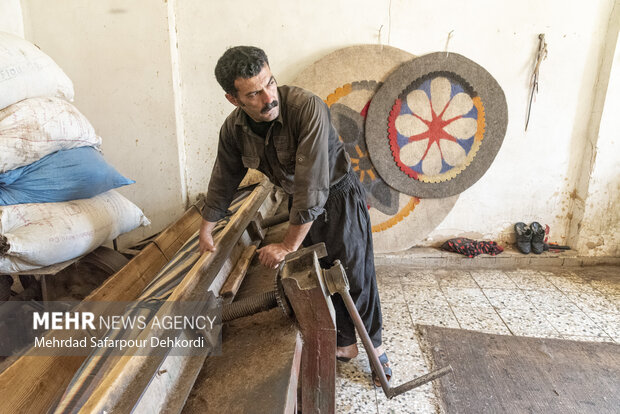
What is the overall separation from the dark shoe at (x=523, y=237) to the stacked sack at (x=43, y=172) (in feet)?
10.2

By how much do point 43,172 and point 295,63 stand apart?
6.21 ft

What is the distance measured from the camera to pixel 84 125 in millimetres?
2225

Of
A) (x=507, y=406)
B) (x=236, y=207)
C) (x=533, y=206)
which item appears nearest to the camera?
(x=507, y=406)

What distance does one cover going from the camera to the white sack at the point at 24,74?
1908 millimetres

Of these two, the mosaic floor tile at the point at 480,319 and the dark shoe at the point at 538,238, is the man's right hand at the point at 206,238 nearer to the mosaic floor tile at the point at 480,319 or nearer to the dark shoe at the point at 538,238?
the mosaic floor tile at the point at 480,319

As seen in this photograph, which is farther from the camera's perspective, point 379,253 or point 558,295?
point 379,253

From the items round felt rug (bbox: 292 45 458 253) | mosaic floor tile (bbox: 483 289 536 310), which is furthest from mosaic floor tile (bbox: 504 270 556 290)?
round felt rug (bbox: 292 45 458 253)

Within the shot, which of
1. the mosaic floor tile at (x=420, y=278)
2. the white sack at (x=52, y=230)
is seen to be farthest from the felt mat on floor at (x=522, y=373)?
the white sack at (x=52, y=230)

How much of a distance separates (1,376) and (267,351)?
87 centimetres

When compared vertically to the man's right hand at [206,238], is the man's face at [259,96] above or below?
above

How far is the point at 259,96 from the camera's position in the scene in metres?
1.48

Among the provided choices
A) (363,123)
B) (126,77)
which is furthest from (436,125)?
(126,77)

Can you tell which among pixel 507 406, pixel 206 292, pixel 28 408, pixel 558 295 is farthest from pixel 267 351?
pixel 558 295

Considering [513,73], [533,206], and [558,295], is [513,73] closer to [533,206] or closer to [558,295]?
[533,206]
